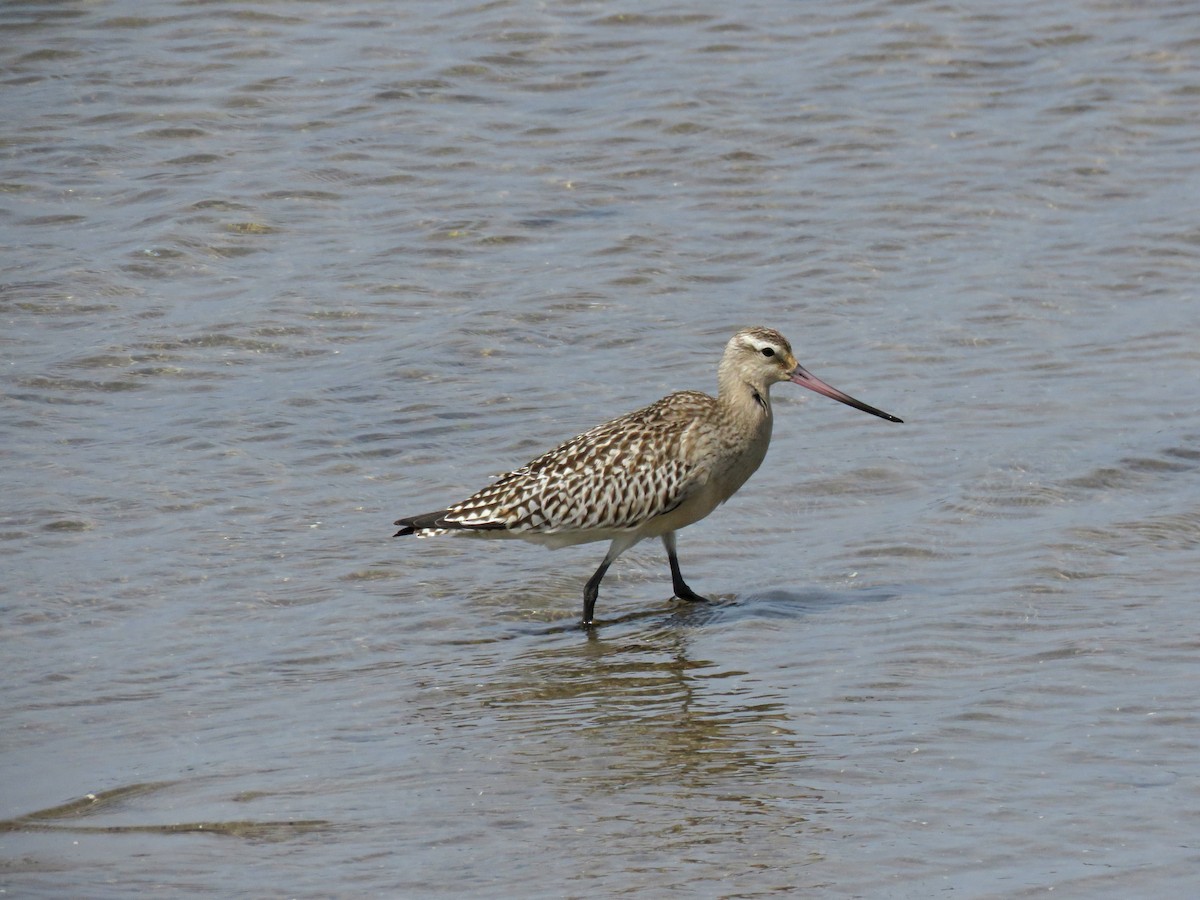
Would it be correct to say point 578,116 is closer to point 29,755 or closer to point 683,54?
point 683,54

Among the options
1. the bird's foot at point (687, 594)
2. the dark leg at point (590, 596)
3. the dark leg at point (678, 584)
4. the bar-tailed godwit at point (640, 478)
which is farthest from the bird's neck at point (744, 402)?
the dark leg at point (590, 596)

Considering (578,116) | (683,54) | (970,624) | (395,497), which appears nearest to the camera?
(970,624)

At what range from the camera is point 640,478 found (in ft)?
30.4

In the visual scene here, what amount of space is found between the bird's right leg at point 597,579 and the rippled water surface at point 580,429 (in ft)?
0.44

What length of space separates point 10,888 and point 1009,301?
28.0ft

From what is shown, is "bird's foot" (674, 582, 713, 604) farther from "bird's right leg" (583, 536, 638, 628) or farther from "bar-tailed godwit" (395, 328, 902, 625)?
"bird's right leg" (583, 536, 638, 628)

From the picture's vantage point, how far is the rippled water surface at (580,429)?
665 cm

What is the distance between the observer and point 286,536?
9.83m

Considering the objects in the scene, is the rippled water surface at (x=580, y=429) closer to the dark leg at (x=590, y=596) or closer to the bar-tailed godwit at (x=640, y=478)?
the dark leg at (x=590, y=596)

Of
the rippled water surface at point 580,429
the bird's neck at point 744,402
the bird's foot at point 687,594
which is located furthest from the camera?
the bird's neck at point 744,402

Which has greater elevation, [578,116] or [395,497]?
[578,116]

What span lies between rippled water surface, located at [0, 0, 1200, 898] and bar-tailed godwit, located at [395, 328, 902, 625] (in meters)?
0.38

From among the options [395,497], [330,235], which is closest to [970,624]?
[395,497]

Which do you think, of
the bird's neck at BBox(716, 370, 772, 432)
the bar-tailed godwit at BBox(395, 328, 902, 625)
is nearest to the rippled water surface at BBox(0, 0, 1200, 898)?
the bar-tailed godwit at BBox(395, 328, 902, 625)
